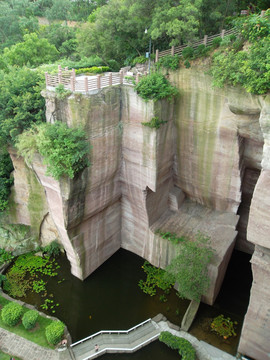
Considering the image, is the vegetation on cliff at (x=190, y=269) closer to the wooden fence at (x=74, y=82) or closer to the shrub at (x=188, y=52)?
the wooden fence at (x=74, y=82)

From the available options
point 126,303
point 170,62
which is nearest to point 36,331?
point 126,303

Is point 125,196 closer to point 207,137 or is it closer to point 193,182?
point 193,182

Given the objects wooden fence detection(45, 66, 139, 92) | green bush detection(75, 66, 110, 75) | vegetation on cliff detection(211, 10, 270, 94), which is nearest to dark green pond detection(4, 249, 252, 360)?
wooden fence detection(45, 66, 139, 92)

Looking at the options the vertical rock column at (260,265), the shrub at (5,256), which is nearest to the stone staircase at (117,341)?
the vertical rock column at (260,265)

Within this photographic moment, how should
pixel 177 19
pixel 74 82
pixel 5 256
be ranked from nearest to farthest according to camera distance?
pixel 74 82 < pixel 177 19 < pixel 5 256

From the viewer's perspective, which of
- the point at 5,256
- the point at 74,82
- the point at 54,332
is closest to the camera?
the point at 54,332

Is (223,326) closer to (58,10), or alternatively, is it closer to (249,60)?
(249,60)
